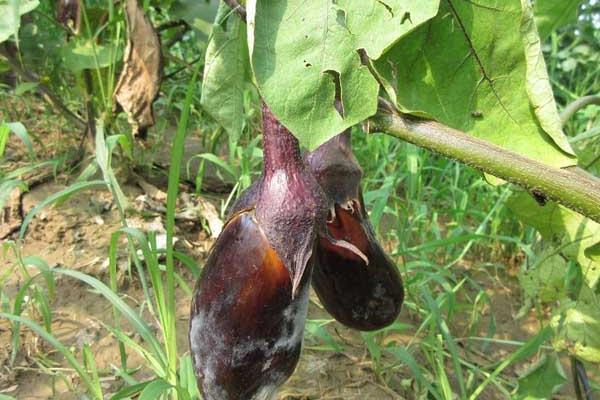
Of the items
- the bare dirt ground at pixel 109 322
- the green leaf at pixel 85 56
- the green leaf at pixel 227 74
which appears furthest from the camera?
the green leaf at pixel 85 56

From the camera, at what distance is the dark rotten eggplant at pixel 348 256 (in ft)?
2.02

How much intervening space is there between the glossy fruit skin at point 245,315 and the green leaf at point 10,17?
53 cm

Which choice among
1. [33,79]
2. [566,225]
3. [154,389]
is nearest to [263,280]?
[154,389]

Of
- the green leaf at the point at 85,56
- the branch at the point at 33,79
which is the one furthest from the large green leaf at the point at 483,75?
the branch at the point at 33,79

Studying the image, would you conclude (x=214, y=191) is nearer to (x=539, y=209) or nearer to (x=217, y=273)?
(x=539, y=209)

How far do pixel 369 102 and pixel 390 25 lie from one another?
0.05m

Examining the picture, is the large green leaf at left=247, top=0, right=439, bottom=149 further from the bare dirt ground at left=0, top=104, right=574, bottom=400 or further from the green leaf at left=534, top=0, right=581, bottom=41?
the bare dirt ground at left=0, top=104, right=574, bottom=400

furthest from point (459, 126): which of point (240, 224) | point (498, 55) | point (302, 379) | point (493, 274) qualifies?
point (493, 274)

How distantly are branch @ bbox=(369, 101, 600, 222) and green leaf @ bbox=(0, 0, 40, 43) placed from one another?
0.64 meters

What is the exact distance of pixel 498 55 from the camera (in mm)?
518

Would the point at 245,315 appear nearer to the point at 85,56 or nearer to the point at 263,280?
the point at 263,280

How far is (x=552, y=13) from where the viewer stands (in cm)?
63

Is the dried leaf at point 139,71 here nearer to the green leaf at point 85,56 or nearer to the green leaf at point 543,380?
the green leaf at point 85,56

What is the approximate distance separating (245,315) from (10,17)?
648mm
